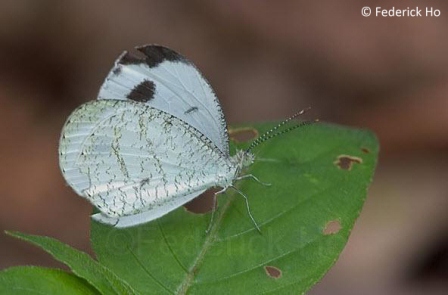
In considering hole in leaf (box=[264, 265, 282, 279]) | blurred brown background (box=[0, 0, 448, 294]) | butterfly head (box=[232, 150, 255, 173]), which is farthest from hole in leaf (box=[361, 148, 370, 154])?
blurred brown background (box=[0, 0, 448, 294])

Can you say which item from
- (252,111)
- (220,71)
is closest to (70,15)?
(220,71)

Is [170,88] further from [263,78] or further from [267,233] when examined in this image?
[263,78]

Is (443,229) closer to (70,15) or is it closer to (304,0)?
(304,0)

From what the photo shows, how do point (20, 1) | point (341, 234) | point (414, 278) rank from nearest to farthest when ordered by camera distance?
point (341, 234) → point (414, 278) → point (20, 1)

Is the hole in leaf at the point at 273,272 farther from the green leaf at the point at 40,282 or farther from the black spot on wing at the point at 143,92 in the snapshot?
the black spot on wing at the point at 143,92

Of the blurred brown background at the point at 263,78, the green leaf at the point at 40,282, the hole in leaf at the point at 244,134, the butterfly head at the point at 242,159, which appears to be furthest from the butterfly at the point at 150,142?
the blurred brown background at the point at 263,78

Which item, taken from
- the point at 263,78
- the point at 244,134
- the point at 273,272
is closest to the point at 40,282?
the point at 273,272
